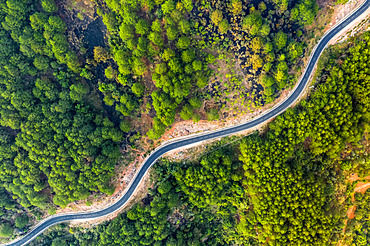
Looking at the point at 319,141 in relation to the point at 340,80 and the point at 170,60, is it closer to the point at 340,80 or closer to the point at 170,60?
the point at 340,80

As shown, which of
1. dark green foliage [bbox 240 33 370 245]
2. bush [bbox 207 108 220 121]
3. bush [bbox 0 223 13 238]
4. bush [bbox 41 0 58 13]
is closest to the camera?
dark green foliage [bbox 240 33 370 245]

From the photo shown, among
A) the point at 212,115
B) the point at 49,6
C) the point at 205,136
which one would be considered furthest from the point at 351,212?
the point at 49,6

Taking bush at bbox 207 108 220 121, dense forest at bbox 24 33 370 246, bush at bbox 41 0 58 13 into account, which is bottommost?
dense forest at bbox 24 33 370 246

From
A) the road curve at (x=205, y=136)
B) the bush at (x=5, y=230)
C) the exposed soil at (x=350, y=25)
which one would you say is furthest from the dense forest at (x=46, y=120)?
the exposed soil at (x=350, y=25)

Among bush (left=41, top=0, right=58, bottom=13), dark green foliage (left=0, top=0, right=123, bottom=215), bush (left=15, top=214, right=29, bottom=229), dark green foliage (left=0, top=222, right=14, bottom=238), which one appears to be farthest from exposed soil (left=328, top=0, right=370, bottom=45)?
dark green foliage (left=0, top=222, right=14, bottom=238)

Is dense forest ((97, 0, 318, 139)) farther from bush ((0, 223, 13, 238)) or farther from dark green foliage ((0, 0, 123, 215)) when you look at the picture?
bush ((0, 223, 13, 238))

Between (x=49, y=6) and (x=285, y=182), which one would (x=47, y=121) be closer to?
(x=49, y=6)
